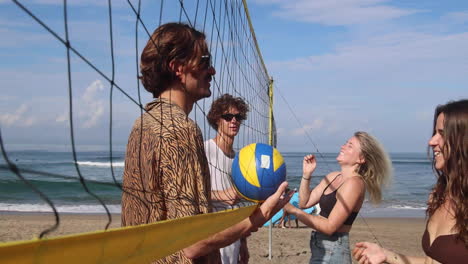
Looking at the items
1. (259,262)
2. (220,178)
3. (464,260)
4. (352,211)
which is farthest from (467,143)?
(259,262)

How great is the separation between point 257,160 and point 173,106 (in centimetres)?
128

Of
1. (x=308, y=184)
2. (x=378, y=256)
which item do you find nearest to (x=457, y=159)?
(x=378, y=256)

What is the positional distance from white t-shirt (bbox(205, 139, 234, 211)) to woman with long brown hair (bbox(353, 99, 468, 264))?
3.72 ft

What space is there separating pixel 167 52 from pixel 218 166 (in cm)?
159

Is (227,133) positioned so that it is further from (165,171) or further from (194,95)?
(165,171)

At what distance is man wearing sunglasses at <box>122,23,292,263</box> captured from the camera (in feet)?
5.70

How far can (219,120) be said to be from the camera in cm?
363

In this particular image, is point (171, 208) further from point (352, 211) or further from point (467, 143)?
point (352, 211)

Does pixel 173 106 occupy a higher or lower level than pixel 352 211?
higher

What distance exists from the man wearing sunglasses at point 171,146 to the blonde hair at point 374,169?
179cm

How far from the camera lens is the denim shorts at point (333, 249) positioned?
3.43 metres

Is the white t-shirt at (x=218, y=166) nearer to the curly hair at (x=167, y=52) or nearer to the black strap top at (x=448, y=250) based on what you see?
the black strap top at (x=448, y=250)

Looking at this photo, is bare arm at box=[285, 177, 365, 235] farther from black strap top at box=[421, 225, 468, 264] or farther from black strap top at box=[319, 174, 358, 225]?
black strap top at box=[421, 225, 468, 264]

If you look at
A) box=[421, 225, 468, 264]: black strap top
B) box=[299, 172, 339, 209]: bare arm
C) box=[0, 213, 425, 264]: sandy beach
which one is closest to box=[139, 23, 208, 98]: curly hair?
box=[421, 225, 468, 264]: black strap top
